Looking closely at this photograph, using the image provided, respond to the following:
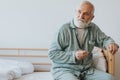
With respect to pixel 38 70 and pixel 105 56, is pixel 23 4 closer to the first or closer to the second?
pixel 38 70

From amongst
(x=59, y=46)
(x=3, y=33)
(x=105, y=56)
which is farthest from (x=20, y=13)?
(x=105, y=56)

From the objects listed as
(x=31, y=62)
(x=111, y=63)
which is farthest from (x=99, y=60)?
(x=31, y=62)

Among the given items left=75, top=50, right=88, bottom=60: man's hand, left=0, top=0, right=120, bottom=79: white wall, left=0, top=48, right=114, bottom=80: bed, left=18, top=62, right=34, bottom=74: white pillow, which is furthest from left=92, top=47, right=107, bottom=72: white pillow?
left=18, top=62, right=34, bottom=74: white pillow

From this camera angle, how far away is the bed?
1.99m

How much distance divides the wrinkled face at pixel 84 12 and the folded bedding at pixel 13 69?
675mm

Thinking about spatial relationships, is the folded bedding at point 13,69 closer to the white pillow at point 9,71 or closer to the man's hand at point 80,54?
the white pillow at point 9,71

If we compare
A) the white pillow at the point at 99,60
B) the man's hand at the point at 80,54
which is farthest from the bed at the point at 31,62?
the man's hand at the point at 80,54

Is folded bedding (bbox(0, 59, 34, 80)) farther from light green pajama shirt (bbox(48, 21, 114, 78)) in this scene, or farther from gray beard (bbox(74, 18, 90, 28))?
gray beard (bbox(74, 18, 90, 28))

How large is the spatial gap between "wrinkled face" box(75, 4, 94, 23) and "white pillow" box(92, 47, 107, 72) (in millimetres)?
326

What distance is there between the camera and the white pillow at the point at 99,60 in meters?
1.97

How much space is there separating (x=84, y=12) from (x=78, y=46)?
26cm

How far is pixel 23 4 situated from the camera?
2533 mm

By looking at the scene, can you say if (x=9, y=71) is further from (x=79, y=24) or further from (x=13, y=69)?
(x=79, y=24)

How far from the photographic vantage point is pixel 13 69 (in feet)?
6.88
